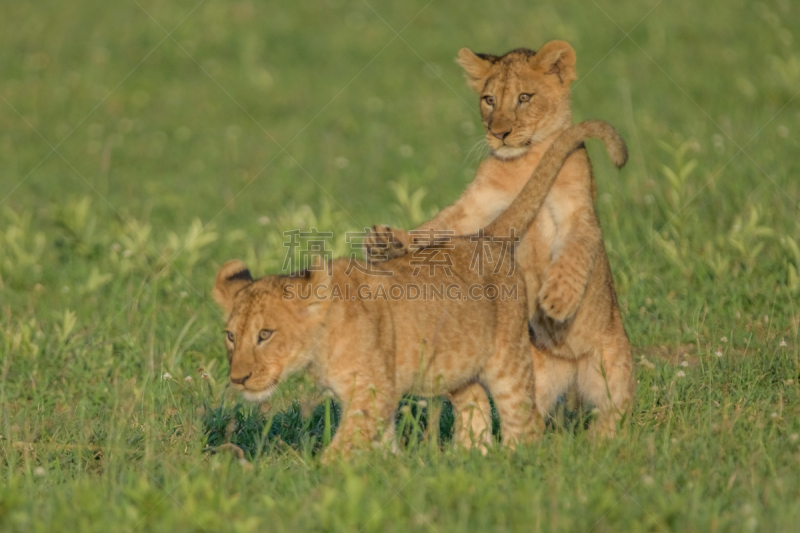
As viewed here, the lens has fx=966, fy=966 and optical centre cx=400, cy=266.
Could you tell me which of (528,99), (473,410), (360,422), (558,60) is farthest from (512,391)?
(558,60)

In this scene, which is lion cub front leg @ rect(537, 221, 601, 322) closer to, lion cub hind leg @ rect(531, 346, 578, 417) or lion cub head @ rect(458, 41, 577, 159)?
lion cub hind leg @ rect(531, 346, 578, 417)

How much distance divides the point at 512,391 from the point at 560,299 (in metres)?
0.58

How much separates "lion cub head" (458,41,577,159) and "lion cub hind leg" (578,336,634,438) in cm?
123

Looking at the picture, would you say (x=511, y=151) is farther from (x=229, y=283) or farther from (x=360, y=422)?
(x=360, y=422)

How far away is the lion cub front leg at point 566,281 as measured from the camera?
4961 millimetres

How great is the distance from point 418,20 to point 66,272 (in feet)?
27.7

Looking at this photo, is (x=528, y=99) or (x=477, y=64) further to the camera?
(x=477, y=64)

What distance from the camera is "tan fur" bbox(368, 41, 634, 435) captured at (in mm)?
5020

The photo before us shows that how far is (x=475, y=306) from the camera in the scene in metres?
4.66

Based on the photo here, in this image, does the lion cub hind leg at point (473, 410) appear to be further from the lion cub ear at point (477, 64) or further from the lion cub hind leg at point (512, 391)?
the lion cub ear at point (477, 64)

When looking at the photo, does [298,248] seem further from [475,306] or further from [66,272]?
[475,306]

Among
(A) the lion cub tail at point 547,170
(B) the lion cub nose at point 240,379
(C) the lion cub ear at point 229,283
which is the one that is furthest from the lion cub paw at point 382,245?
(B) the lion cub nose at point 240,379

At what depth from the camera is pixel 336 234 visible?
24.8 ft

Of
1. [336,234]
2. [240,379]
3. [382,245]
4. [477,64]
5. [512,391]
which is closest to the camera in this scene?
[240,379]
